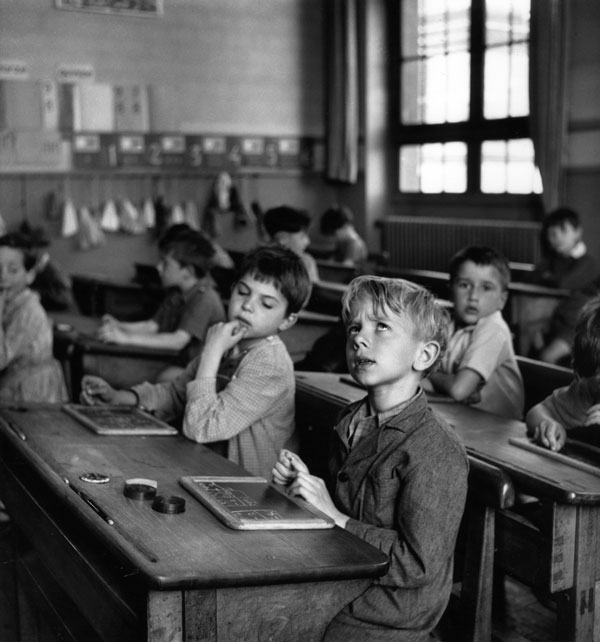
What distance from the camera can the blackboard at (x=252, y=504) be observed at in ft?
5.70

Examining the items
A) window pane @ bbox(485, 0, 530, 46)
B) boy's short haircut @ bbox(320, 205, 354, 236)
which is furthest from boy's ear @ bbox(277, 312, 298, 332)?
window pane @ bbox(485, 0, 530, 46)

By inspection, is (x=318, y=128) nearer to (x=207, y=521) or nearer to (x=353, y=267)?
(x=353, y=267)

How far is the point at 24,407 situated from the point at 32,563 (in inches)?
17.4

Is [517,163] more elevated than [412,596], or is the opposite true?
[517,163]

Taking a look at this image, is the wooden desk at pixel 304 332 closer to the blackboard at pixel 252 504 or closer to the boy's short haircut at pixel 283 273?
the boy's short haircut at pixel 283 273

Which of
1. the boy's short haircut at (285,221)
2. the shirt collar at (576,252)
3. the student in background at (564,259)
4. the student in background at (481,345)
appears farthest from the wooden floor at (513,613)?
the shirt collar at (576,252)

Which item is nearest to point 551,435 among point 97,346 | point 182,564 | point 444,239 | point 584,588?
point 584,588

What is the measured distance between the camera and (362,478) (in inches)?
74.8

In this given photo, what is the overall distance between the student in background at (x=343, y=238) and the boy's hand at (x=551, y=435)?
5780 millimetres

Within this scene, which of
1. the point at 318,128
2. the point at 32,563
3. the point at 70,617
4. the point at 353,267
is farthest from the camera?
the point at 318,128

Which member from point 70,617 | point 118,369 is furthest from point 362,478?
point 118,369

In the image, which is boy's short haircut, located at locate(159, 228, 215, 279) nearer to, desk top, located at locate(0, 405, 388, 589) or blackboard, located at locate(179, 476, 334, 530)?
desk top, located at locate(0, 405, 388, 589)

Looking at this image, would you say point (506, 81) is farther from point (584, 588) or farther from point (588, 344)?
point (584, 588)

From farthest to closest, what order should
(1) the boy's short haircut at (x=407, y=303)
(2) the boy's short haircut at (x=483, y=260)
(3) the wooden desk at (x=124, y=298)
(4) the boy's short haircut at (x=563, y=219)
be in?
(3) the wooden desk at (x=124, y=298) → (4) the boy's short haircut at (x=563, y=219) → (2) the boy's short haircut at (x=483, y=260) → (1) the boy's short haircut at (x=407, y=303)
